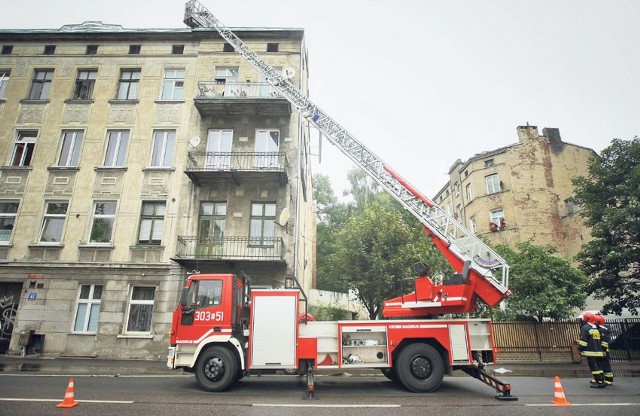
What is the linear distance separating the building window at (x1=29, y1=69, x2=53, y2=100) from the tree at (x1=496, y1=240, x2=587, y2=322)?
85.6 feet

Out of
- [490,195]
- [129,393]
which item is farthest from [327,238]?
[129,393]

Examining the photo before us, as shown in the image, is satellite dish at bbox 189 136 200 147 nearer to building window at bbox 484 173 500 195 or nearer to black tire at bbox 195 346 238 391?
→ black tire at bbox 195 346 238 391

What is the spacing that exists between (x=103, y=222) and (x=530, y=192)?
93.0ft

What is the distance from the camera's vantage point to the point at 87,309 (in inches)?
619

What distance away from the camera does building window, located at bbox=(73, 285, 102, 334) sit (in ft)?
50.9

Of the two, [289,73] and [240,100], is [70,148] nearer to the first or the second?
[240,100]

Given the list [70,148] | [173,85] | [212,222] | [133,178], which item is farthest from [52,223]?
[173,85]

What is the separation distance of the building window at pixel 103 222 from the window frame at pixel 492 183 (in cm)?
2664

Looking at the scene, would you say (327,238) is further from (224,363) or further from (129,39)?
(224,363)

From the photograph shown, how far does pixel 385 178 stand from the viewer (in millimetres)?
11188

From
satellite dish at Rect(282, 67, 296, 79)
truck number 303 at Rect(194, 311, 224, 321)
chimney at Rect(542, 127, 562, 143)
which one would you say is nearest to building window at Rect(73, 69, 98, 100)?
satellite dish at Rect(282, 67, 296, 79)

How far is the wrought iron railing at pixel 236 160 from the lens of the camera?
16.8 meters

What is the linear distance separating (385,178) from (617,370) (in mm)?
11078

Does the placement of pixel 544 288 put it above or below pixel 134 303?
above
